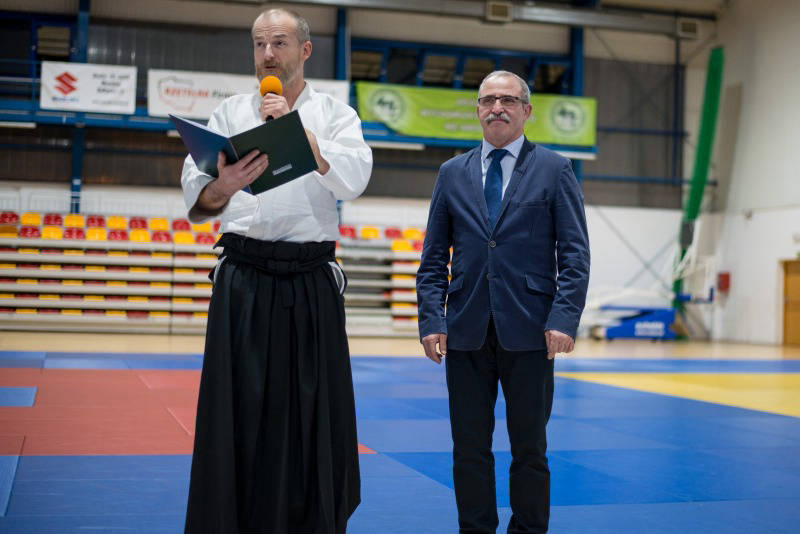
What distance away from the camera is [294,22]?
3199mm

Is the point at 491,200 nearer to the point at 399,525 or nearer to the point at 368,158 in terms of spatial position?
the point at 368,158

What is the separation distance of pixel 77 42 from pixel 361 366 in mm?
13216

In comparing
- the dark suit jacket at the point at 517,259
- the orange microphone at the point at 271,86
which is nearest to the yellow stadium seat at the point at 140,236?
the dark suit jacket at the point at 517,259

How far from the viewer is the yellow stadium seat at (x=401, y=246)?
22.8 metres

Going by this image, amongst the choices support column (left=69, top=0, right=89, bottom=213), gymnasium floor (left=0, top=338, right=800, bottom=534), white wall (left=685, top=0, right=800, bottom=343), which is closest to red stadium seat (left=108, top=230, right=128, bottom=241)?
support column (left=69, top=0, right=89, bottom=213)

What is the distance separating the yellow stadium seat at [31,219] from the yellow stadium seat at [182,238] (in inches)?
125

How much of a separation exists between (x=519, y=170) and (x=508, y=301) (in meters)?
0.62

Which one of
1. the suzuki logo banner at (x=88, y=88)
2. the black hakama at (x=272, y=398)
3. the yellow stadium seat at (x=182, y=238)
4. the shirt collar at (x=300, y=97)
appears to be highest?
the suzuki logo banner at (x=88, y=88)

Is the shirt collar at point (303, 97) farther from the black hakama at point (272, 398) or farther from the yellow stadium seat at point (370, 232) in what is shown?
the yellow stadium seat at point (370, 232)

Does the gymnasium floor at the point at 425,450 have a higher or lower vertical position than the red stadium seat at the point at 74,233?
lower

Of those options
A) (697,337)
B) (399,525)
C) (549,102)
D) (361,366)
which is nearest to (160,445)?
(399,525)

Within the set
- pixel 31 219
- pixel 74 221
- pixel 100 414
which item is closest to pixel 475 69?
pixel 74 221

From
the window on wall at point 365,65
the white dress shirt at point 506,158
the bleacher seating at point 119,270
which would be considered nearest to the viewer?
the white dress shirt at point 506,158

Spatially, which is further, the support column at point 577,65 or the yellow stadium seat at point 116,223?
the support column at point 577,65
